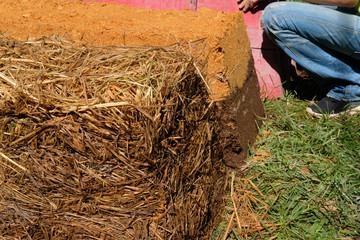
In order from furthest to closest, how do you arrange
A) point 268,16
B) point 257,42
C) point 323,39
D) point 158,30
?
1. point 257,42
2. point 268,16
3. point 323,39
4. point 158,30

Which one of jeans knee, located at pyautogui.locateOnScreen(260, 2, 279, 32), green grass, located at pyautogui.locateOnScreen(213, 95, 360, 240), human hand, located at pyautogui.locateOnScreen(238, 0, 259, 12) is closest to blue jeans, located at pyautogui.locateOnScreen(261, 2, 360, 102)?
jeans knee, located at pyautogui.locateOnScreen(260, 2, 279, 32)

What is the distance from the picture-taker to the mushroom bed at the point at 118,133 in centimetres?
179

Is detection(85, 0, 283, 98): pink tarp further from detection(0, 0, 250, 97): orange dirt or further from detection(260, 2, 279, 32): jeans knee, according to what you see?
detection(0, 0, 250, 97): orange dirt

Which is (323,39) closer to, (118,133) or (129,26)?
(129,26)

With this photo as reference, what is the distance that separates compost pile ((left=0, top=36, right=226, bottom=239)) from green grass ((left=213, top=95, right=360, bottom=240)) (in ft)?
2.02

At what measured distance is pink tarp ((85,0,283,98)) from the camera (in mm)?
3279

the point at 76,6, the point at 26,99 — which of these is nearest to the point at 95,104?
the point at 26,99

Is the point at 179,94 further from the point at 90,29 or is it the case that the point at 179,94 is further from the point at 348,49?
the point at 348,49

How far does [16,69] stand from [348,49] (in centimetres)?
255

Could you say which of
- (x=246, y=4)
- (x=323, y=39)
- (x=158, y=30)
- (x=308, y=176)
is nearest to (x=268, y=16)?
(x=246, y=4)

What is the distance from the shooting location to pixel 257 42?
3.44 metres

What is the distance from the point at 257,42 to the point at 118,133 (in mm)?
2160

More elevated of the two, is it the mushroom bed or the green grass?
the mushroom bed

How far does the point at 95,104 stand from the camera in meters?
1.76
